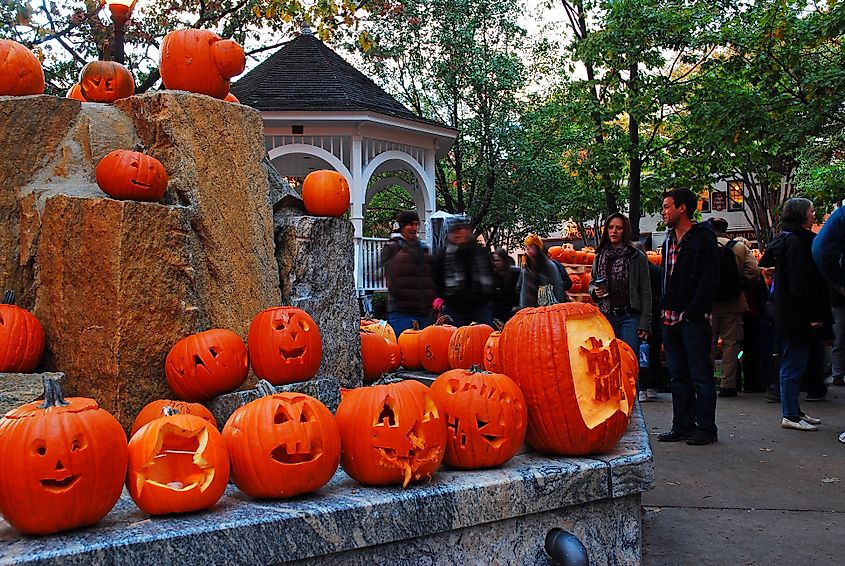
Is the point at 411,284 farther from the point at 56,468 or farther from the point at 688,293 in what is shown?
the point at 56,468

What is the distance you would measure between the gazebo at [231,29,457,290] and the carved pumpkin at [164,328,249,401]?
11.7m

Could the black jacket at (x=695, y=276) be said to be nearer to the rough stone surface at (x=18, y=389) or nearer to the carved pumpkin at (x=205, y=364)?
the carved pumpkin at (x=205, y=364)

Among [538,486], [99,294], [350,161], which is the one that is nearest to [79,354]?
[99,294]

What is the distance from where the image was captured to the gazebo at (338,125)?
15508 millimetres

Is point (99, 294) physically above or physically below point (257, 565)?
above

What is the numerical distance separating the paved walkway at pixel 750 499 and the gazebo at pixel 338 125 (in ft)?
33.6

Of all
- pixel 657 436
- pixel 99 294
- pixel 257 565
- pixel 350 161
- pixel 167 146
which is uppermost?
pixel 350 161

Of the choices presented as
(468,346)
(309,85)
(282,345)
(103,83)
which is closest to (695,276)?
(468,346)

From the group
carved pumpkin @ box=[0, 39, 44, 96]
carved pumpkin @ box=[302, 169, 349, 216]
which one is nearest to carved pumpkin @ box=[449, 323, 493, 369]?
carved pumpkin @ box=[302, 169, 349, 216]

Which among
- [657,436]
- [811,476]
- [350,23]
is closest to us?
[811,476]

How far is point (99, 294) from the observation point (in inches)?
136

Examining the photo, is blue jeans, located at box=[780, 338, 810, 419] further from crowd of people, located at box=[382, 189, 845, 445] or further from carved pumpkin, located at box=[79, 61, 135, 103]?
carved pumpkin, located at box=[79, 61, 135, 103]

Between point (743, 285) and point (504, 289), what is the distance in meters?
2.84

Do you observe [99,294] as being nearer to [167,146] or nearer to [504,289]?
[167,146]
